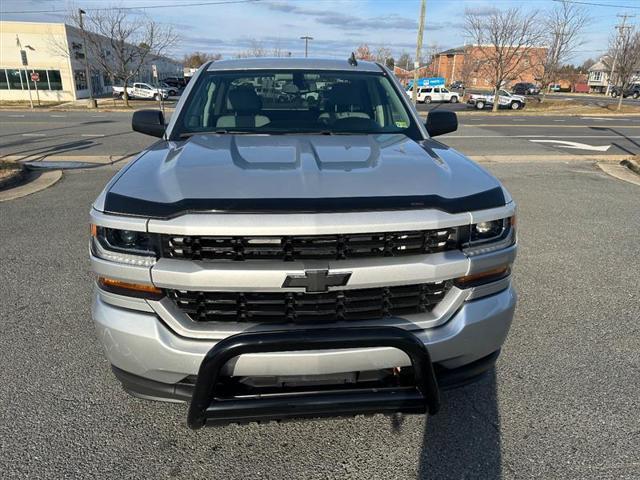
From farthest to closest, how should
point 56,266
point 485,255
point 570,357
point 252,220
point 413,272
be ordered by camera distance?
point 56,266, point 570,357, point 485,255, point 413,272, point 252,220

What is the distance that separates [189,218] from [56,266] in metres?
3.23

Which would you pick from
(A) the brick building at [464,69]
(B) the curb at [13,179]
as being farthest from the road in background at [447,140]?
A: (A) the brick building at [464,69]

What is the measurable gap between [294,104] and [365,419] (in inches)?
85.1

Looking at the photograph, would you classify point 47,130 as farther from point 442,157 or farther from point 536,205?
point 442,157

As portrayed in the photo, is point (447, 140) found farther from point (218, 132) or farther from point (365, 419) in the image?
point (365, 419)

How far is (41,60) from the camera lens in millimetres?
41312

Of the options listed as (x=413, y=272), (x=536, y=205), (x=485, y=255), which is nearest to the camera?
(x=413, y=272)

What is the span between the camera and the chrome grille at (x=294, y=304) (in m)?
1.83

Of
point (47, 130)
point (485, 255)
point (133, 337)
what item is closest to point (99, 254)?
point (133, 337)

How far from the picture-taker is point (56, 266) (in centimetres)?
431

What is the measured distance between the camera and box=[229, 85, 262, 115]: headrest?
3.31 m

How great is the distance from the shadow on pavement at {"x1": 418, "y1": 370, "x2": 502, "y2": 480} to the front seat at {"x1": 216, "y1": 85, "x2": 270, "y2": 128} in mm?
2090

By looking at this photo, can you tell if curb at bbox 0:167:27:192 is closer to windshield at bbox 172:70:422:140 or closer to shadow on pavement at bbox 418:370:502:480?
windshield at bbox 172:70:422:140

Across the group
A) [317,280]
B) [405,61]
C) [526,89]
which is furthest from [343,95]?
[405,61]
